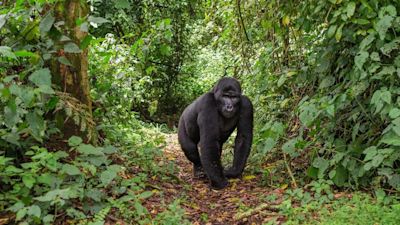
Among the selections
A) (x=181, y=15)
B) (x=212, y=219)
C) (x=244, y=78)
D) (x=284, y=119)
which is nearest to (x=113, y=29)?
(x=181, y=15)

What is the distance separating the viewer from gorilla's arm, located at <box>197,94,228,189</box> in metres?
4.84

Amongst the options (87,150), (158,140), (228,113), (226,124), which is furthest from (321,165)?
(158,140)

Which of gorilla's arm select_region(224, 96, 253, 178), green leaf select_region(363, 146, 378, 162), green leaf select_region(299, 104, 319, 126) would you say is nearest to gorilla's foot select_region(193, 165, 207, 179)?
gorilla's arm select_region(224, 96, 253, 178)

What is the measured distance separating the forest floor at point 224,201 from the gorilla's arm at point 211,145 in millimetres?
132

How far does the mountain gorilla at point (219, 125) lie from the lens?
4.89 meters

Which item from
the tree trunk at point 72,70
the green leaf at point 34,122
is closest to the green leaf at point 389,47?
the tree trunk at point 72,70

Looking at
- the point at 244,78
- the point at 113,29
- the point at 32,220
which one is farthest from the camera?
the point at 113,29

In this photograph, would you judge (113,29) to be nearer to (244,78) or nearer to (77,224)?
(244,78)

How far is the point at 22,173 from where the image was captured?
2.95 metres

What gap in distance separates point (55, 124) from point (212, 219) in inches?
58.0

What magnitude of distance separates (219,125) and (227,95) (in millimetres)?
452

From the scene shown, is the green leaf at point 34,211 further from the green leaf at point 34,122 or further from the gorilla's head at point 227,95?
the gorilla's head at point 227,95

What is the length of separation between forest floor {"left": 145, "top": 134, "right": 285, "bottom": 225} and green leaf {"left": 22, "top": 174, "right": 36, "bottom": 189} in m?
1.08

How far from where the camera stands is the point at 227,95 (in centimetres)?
498
